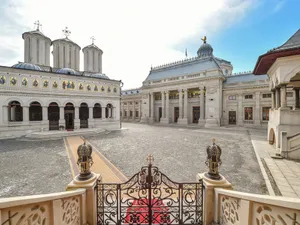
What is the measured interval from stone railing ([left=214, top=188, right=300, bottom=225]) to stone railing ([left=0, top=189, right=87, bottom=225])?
10.8 feet

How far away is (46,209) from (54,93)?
67.6 feet

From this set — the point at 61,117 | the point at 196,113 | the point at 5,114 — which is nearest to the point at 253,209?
the point at 61,117

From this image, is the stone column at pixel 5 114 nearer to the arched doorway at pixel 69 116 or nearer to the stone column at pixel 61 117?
the stone column at pixel 61 117

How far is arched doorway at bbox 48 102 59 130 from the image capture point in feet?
64.1

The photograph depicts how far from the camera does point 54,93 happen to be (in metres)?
19.1

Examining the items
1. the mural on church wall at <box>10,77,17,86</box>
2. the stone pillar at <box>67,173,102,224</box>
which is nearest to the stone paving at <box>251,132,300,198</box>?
the stone pillar at <box>67,173,102,224</box>

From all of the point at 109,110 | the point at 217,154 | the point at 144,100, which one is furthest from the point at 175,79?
the point at 217,154

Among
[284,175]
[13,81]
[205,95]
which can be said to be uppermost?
[13,81]

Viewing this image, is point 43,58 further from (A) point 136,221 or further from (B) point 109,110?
(A) point 136,221

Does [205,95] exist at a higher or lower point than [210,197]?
higher

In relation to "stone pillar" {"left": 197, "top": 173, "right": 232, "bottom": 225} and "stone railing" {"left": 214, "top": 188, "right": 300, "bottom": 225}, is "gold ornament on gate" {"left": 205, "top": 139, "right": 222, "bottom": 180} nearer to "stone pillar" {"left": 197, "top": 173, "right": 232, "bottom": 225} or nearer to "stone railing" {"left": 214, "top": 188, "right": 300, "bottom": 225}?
"stone pillar" {"left": 197, "top": 173, "right": 232, "bottom": 225}

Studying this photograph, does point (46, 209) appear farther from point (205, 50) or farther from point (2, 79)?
point (205, 50)

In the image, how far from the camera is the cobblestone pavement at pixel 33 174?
5.38 m

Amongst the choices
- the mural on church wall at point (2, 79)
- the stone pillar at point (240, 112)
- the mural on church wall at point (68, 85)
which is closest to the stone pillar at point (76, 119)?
the mural on church wall at point (68, 85)
